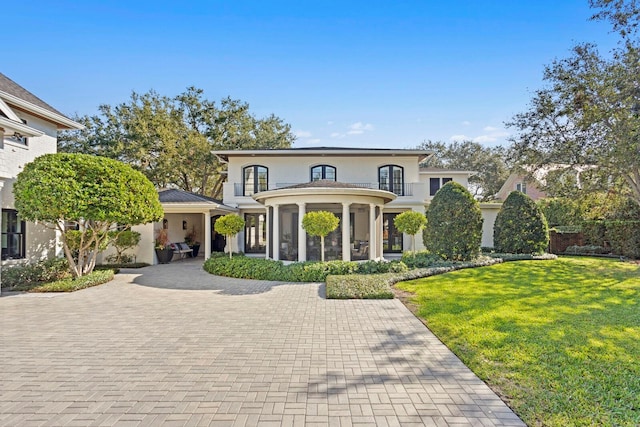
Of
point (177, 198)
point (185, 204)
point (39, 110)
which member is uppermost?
point (39, 110)

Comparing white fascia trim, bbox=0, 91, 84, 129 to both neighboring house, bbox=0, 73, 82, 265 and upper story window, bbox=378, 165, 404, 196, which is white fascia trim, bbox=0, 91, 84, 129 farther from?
upper story window, bbox=378, 165, 404, 196

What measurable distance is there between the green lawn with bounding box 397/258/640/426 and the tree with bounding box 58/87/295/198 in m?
20.5

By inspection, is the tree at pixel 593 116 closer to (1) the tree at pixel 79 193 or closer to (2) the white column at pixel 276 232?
(2) the white column at pixel 276 232

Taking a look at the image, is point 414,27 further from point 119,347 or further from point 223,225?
point 119,347

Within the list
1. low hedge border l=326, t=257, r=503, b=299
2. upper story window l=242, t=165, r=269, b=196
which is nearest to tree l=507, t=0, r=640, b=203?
low hedge border l=326, t=257, r=503, b=299

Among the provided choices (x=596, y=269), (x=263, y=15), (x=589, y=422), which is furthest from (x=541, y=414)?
(x=596, y=269)

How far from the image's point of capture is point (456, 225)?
13375 millimetres

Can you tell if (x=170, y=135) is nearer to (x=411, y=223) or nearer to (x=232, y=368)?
(x=411, y=223)

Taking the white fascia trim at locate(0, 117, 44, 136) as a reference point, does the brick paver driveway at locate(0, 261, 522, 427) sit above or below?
below

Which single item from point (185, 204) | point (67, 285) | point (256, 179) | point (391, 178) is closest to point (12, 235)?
point (67, 285)

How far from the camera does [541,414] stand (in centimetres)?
322

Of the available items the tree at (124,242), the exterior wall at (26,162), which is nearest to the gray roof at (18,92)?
the exterior wall at (26,162)

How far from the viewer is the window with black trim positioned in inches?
407

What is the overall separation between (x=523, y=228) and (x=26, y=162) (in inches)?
831
